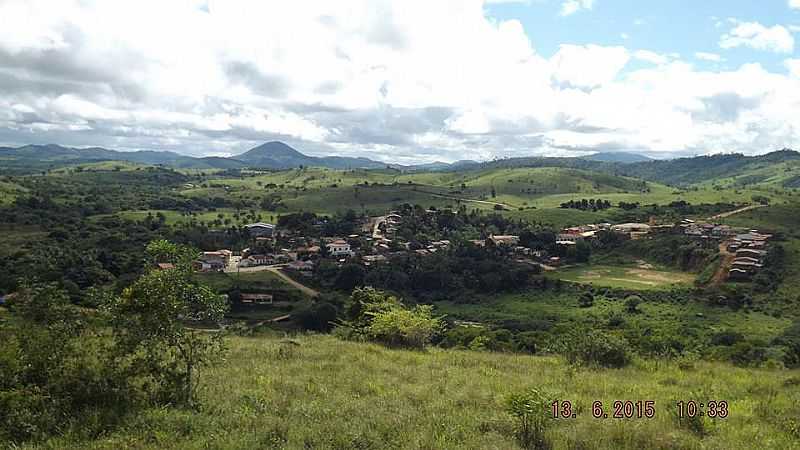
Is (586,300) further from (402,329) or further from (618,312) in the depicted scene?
Result: (402,329)

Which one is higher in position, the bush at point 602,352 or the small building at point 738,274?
the bush at point 602,352

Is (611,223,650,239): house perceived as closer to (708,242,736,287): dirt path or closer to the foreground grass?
(708,242,736,287): dirt path

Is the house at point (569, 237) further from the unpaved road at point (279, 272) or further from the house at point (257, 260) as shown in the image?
the house at point (257, 260)

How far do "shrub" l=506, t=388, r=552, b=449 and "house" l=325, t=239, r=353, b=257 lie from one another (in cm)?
8846

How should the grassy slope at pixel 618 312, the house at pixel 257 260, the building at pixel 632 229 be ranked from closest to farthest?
1. the grassy slope at pixel 618 312
2. the house at pixel 257 260
3. the building at pixel 632 229

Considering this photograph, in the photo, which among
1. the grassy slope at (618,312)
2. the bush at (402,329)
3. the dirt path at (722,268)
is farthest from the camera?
the dirt path at (722,268)

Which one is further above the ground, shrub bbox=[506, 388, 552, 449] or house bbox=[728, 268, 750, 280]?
shrub bbox=[506, 388, 552, 449]

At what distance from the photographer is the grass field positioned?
248ft

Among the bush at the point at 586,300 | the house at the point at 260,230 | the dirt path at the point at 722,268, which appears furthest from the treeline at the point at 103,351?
the house at the point at 260,230

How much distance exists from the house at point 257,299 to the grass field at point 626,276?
44771mm

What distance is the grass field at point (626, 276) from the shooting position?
7556cm

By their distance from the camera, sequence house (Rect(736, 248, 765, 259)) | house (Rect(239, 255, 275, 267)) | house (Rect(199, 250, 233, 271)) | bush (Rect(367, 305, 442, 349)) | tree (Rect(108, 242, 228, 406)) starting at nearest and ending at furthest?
tree (Rect(108, 242, 228, 406)) < bush (Rect(367, 305, 442, 349)) < house (Rect(736, 248, 765, 259)) < house (Rect(199, 250, 233, 271)) < house (Rect(239, 255, 275, 267))

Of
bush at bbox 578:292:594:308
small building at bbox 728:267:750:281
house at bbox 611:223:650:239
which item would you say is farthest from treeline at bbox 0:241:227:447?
house at bbox 611:223:650:239

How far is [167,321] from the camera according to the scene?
9.88 meters
